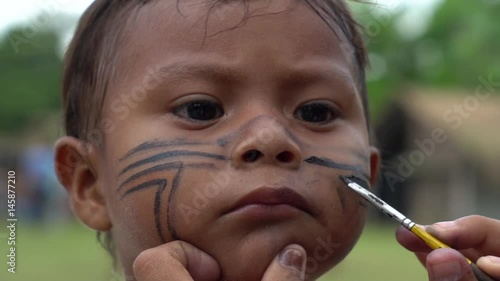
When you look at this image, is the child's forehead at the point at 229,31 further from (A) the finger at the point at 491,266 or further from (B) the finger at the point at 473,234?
(A) the finger at the point at 491,266

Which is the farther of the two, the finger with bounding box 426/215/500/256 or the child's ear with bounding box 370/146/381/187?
the child's ear with bounding box 370/146/381/187

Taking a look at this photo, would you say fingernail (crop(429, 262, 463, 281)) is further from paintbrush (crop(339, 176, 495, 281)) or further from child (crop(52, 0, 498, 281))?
child (crop(52, 0, 498, 281))

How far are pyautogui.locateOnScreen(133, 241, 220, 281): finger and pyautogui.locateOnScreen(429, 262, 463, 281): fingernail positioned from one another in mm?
411

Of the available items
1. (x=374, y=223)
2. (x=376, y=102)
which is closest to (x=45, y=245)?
(x=374, y=223)

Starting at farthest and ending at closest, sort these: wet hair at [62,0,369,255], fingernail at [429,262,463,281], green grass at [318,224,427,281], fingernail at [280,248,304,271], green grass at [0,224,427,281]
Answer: green grass at [318,224,427,281] → green grass at [0,224,427,281] → wet hair at [62,0,369,255] → fingernail at [280,248,304,271] → fingernail at [429,262,463,281]

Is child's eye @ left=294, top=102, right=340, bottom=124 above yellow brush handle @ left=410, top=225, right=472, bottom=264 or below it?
above

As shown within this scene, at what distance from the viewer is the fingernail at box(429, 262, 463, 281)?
1.24 meters

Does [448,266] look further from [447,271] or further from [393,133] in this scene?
[393,133]

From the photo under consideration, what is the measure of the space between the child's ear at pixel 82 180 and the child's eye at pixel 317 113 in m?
0.50

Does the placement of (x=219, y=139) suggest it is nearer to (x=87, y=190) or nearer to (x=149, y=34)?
(x=149, y=34)

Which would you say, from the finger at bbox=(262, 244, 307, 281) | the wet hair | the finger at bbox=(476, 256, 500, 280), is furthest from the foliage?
the finger at bbox=(476, 256, 500, 280)

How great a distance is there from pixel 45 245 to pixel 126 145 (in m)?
7.08

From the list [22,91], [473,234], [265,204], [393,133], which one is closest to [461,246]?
[473,234]

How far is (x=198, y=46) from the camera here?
1.53 meters
